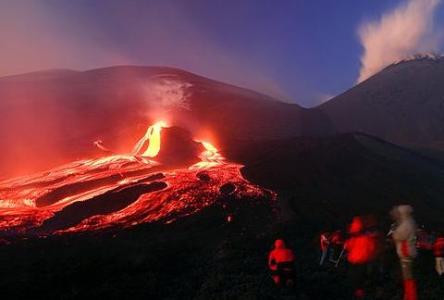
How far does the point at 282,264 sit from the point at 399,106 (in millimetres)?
84623

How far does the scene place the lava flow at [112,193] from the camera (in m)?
28.8

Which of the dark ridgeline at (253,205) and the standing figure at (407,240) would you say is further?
the dark ridgeline at (253,205)

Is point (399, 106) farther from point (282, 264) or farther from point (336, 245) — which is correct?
point (282, 264)

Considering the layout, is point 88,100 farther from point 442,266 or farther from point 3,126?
point 442,266

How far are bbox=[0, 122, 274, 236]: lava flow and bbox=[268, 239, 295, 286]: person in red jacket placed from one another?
16.2m

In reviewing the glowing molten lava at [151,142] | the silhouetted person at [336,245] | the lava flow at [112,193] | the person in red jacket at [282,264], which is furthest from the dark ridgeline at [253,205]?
the person in red jacket at [282,264]

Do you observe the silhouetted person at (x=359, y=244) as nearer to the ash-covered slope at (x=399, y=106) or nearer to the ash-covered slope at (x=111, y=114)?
the ash-covered slope at (x=111, y=114)

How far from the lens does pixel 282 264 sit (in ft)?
43.5

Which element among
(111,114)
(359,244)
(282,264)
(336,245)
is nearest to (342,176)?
(336,245)

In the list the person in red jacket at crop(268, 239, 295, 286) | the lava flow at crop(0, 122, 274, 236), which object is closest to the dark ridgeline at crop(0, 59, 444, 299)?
the lava flow at crop(0, 122, 274, 236)

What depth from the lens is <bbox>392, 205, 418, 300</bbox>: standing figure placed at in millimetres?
10586

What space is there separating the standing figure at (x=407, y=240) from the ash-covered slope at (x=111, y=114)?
1528 inches

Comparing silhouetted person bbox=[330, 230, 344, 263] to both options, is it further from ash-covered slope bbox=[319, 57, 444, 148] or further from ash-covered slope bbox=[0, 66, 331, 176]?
ash-covered slope bbox=[319, 57, 444, 148]

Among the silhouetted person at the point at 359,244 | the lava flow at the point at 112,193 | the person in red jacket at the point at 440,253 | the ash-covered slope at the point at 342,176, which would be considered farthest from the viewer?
the ash-covered slope at the point at 342,176
